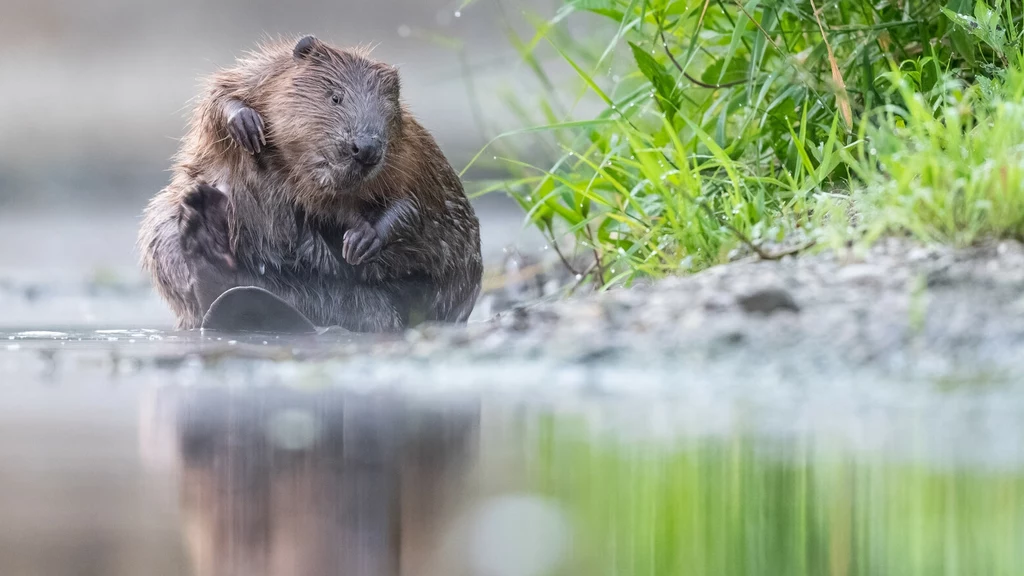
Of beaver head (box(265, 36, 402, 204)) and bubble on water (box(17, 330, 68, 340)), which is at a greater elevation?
beaver head (box(265, 36, 402, 204))

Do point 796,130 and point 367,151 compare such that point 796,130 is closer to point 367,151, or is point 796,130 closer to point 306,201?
point 367,151

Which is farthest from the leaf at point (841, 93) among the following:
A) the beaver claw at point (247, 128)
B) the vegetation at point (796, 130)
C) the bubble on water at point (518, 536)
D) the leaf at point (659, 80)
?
the bubble on water at point (518, 536)

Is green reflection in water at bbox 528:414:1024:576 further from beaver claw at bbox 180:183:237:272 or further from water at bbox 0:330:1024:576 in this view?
beaver claw at bbox 180:183:237:272

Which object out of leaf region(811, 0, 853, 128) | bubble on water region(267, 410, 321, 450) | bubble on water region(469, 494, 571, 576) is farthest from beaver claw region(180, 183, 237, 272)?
bubble on water region(469, 494, 571, 576)

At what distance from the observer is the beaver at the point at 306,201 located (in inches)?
131

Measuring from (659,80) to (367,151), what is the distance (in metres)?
0.81

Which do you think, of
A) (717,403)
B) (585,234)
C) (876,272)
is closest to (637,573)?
(717,403)

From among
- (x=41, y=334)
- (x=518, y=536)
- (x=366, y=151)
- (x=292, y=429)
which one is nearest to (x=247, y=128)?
(x=366, y=151)

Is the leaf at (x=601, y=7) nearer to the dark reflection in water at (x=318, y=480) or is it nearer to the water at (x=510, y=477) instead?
the water at (x=510, y=477)

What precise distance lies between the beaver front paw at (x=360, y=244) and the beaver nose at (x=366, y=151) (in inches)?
7.9

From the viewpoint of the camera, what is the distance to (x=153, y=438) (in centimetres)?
179

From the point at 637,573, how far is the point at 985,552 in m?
0.34

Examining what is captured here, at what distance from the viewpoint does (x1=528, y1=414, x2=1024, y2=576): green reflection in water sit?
4.03 ft

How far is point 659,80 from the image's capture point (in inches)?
134
